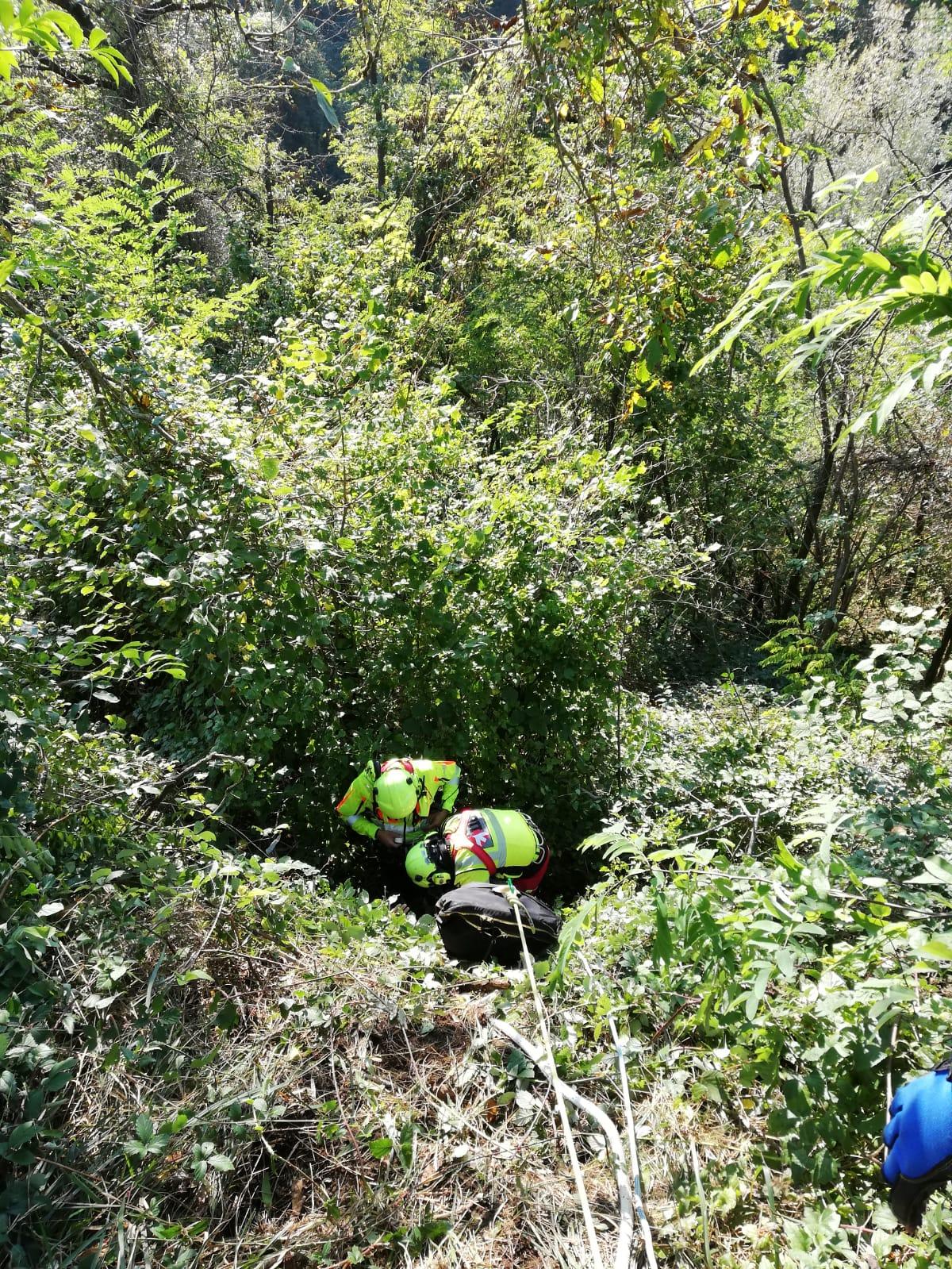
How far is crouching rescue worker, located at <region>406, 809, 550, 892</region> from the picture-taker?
4078mm

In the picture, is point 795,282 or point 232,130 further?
point 232,130

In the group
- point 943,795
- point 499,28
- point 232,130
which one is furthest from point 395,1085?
point 232,130

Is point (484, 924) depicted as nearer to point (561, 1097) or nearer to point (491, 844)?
point (491, 844)

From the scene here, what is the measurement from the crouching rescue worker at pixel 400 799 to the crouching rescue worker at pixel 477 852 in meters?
0.20

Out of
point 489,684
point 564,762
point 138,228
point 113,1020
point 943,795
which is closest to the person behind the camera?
point 113,1020

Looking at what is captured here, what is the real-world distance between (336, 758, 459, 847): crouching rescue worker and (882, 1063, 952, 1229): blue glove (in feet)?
10.3

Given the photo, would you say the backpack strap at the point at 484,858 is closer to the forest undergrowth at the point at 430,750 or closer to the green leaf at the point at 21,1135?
the forest undergrowth at the point at 430,750

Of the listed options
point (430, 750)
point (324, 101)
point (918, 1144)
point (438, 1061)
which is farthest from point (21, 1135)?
point (430, 750)

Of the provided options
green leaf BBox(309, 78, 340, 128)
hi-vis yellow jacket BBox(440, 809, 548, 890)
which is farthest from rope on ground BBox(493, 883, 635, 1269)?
green leaf BBox(309, 78, 340, 128)

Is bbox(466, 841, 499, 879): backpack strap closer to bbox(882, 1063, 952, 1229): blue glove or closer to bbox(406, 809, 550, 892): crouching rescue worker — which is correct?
bbox(406, 809, 550, 892): crouching rescue worker

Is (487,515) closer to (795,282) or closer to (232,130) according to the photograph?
(795,282)

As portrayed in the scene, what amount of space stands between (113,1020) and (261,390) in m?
3.65

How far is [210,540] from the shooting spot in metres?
4.06

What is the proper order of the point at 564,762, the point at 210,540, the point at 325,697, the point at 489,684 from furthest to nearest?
the point at 564,762 → the point at 489,684 → the point at 325,697 → the point at 210,540
